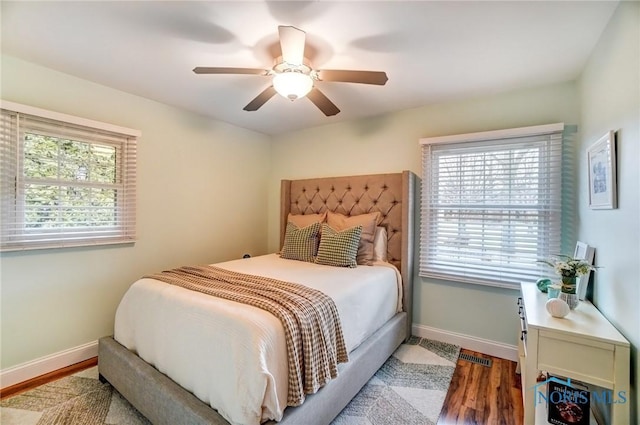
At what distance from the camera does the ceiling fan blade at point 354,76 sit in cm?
173

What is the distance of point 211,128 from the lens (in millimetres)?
3453

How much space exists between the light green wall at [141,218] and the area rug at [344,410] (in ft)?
1.38

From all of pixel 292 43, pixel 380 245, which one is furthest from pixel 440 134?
pixel 292 43

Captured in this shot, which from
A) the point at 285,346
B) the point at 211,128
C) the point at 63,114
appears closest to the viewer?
the point at 285,346

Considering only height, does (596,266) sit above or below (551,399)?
above

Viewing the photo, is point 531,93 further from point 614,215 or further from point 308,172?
point 308,172

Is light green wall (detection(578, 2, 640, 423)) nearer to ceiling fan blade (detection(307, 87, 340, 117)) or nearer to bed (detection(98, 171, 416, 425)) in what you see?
bed (detection(98, 171, 416, 425))

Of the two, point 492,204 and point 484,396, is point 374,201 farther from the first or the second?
point 484,396

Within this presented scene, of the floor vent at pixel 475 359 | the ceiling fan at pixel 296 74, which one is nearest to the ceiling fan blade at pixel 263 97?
the ceiling fan at pixel 296 74

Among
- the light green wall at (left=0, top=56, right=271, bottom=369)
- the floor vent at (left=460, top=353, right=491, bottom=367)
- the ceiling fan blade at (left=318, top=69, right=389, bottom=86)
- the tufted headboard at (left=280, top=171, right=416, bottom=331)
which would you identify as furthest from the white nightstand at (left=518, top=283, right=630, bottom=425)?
the light green wall at (left=0, top=56, right=271, bottom=369)

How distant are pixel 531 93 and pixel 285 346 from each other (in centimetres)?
284

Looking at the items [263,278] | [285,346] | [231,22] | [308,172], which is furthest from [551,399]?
[308,172]

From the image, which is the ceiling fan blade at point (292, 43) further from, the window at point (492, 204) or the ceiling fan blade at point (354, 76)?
the window at point (492, 204)

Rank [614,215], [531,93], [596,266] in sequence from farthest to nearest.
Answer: [531,93]
[596,266]
[614,215]
